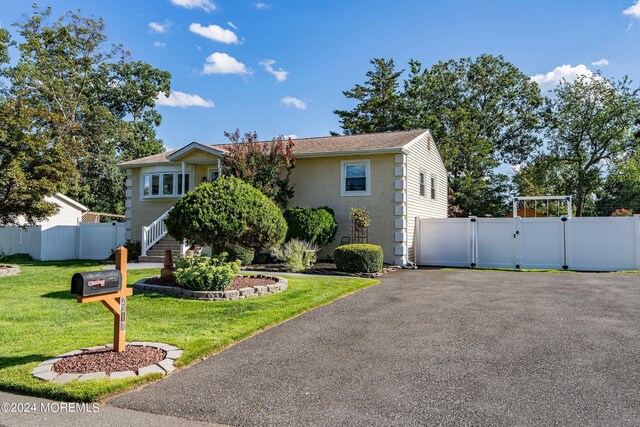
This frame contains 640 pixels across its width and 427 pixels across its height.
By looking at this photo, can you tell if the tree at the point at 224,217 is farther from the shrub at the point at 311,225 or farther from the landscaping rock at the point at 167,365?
the shrub at the point at 311,225

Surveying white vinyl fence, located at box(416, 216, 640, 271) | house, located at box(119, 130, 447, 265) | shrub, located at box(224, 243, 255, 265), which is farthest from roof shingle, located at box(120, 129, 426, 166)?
shrub, located at box(224, 243, 255, 265)

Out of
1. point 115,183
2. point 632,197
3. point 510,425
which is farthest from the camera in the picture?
point 632,197

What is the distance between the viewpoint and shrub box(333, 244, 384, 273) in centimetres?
1267

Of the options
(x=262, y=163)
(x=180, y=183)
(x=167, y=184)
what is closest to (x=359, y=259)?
(x=262, y=163)

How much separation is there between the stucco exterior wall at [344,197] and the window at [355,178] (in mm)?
143

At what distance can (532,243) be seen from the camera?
50.2 ft

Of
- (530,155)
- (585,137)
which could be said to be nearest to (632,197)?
(585,137)

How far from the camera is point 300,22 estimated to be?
14.3 metres

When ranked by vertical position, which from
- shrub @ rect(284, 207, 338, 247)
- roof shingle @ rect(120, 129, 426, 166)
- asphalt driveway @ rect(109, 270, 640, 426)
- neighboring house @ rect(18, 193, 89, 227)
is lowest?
asphalt driveway @ rect(109, 270, 640, 426)

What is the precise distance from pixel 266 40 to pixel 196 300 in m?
11.9

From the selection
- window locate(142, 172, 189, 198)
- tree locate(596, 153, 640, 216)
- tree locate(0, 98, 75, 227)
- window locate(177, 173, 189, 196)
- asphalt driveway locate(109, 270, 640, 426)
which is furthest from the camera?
tree locate(596, 153, 640, 216)

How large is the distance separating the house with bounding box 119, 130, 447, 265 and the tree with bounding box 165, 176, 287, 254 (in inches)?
262

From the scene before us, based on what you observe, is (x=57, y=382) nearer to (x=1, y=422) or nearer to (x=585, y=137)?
(x=1, y=422)

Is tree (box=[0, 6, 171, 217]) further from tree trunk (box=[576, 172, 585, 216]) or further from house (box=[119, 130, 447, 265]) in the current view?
tree trunk (box=[576, 172, 585, 216])
